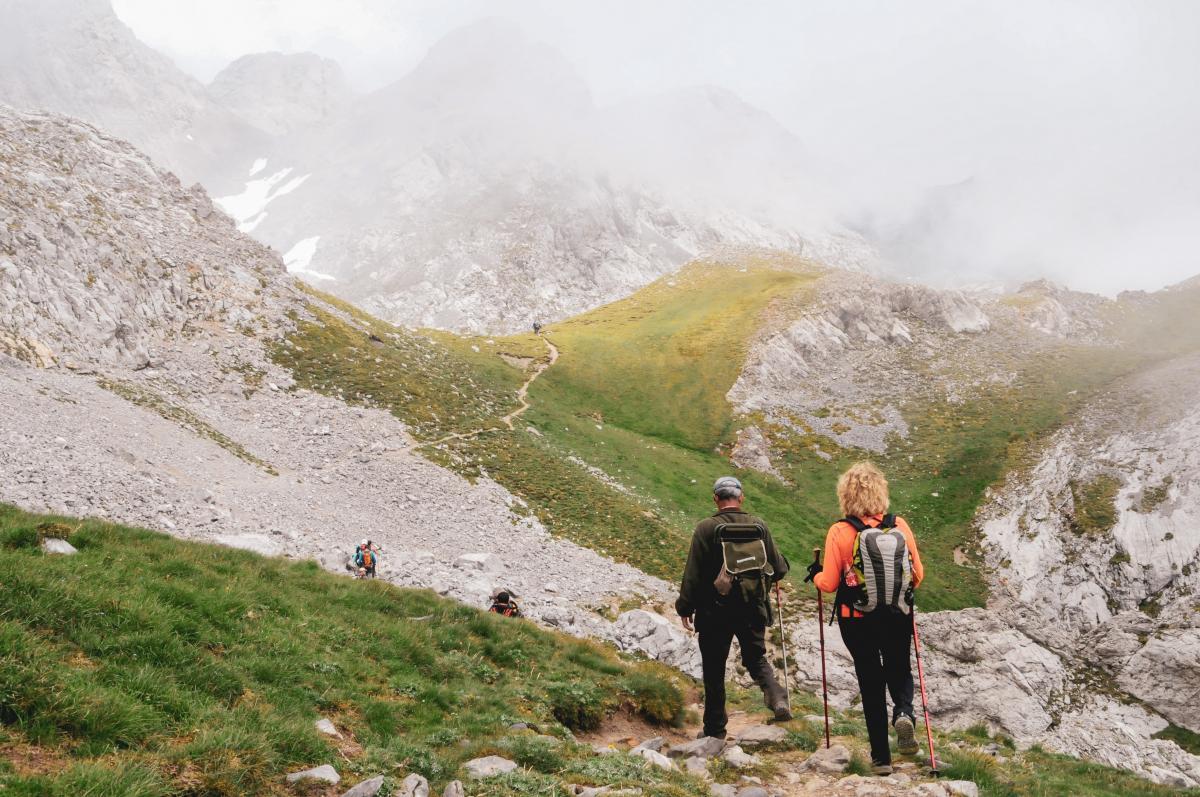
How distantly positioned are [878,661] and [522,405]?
167ft

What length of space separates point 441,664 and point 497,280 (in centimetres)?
14883

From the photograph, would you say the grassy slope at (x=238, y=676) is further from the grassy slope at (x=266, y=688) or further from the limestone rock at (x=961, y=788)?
the limestone rock at (x=961, y=788)

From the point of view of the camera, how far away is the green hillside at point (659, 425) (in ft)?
141

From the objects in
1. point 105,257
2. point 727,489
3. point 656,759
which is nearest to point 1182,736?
point 727,489

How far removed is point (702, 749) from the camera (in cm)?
1059

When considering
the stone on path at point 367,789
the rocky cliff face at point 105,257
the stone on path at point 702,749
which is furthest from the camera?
the rocky cliff face at point 105,257

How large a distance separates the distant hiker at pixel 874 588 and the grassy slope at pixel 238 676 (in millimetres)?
3343

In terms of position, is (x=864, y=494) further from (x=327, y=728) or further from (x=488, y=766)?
(x=327, y=728)

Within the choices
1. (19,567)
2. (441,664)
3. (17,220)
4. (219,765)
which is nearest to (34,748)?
(219,765)

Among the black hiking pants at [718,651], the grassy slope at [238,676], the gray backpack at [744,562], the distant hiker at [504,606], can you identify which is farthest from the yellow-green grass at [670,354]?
the gray backpack at [744,562]

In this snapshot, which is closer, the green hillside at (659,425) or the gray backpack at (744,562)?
the gray backpack at (744,562)

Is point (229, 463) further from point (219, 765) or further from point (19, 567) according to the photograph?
point (219, 765)

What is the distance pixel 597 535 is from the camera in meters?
38.4

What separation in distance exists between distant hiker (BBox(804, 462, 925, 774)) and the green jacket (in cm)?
133
